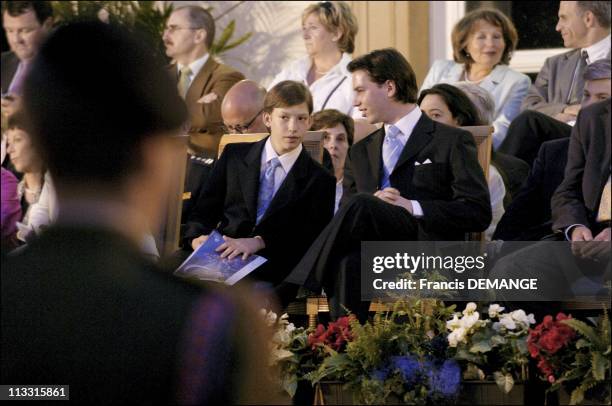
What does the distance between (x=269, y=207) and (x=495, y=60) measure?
1930 millimetres

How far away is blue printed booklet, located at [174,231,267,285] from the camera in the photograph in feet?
16.9

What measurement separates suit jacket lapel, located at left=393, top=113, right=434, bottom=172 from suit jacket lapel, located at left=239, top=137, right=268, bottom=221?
0.65 m

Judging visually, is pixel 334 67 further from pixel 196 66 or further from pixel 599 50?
pixel 599 50

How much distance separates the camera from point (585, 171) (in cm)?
528

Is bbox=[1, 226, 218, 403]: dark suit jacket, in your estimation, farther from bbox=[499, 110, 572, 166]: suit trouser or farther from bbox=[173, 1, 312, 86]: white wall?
bbox=[173, 1, 312, 86]: white wall

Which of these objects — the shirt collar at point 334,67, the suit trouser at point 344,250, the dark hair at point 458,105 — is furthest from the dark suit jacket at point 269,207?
the shirt collar at point 334,67

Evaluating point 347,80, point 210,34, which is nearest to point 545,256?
point 347,80

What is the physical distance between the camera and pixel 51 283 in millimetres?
1364

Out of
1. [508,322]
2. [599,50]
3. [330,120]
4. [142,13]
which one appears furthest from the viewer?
[142,13]

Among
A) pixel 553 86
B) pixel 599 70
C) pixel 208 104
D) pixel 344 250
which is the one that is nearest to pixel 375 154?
pixel 344 250

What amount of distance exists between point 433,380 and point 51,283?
8.90ft

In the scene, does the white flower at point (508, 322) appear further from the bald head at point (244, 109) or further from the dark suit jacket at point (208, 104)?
the dark suit jacket at point (208, 104)

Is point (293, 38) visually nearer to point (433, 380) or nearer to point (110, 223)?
point (433, 380)

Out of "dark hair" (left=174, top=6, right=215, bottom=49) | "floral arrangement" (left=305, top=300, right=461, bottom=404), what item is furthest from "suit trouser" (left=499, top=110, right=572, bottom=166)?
"floral arrangement" (left=305, top=300, right=461, bottom=404)
